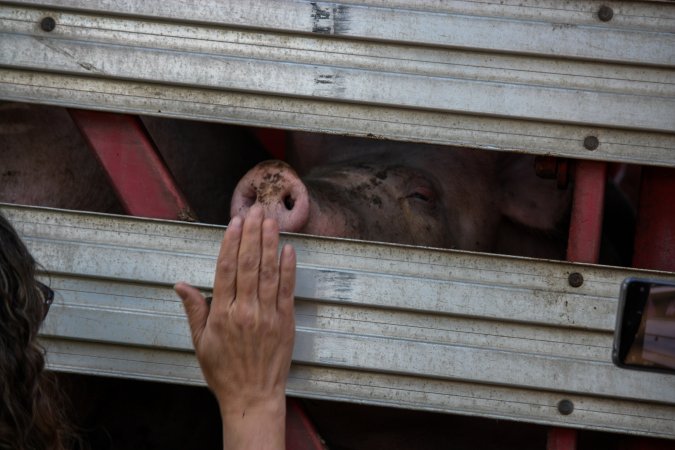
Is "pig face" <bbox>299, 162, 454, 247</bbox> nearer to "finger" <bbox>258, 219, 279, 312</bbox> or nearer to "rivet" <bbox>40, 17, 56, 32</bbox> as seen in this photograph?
"finger" <bbox>258, 219, 279, 312</bbox>

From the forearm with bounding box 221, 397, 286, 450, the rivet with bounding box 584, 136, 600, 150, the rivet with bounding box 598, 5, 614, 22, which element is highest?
the rivet with bounding box 598, 5, 614, 22

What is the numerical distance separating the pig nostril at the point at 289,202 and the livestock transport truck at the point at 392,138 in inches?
5.8

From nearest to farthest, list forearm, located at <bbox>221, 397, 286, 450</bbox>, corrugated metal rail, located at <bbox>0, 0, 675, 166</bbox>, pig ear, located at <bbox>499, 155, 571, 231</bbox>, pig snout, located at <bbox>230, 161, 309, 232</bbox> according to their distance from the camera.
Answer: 1. forearm, located at <bbox>221, 397, 286, 450</bbox>
2. corrugated metal rail, located at <bbox>0, 0, 675, 166</bbox>
3. pig snout, located at <bbox>230, 161, 309, 232</bbox>
4. pig ear, located at <bbox>499, 155, 571, 231</bbox>

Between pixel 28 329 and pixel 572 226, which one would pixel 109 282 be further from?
pixel 572 226

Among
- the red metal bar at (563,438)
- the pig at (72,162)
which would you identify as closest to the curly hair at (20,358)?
the pig at (72,162)

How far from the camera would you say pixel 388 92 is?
2.73 metres

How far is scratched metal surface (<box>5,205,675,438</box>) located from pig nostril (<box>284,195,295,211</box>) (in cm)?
15

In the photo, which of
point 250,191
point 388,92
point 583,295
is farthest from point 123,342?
point 583,295

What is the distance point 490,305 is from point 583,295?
232mm

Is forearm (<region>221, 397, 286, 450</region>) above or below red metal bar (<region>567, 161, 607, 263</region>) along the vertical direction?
below

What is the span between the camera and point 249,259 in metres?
2.25

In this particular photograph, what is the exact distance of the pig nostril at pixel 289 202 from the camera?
9.39 ft

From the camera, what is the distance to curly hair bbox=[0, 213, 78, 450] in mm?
2020

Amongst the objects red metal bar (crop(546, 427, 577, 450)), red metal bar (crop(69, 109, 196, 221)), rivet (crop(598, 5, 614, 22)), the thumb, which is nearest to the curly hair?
the thumb
